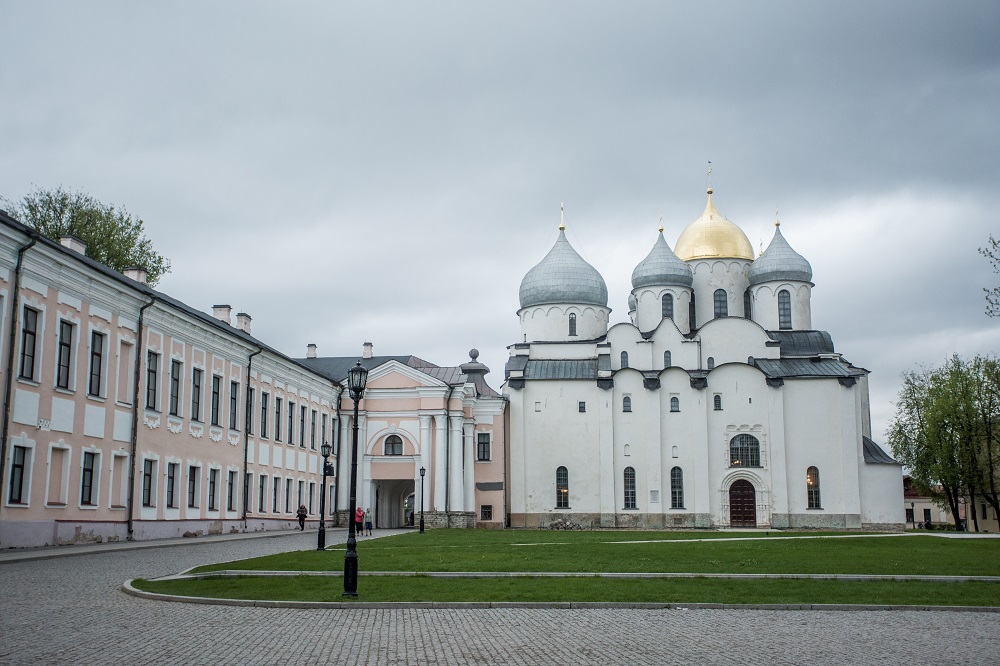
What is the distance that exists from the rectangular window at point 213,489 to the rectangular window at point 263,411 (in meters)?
5.05

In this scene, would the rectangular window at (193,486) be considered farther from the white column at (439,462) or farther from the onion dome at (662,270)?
the onion dome at (662,270)

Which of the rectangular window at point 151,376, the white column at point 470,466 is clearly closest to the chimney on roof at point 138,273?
the rectangular window at point 151,376

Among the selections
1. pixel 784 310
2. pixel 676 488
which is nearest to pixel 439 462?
pixel 676 488

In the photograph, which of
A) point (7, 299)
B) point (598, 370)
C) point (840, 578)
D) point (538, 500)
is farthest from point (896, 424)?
point (7, 299)

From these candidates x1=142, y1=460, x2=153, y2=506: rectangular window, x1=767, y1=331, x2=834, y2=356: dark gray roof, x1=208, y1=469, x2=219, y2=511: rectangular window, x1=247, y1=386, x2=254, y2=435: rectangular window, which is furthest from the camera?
x1=767, y1=331, x2=834, y2=356: dark gray roof

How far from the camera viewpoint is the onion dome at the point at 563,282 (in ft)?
215

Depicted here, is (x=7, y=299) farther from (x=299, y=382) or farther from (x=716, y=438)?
(x=716, y=438)

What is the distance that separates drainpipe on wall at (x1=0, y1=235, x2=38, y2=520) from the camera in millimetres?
25016

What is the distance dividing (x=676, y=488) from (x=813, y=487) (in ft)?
25.7

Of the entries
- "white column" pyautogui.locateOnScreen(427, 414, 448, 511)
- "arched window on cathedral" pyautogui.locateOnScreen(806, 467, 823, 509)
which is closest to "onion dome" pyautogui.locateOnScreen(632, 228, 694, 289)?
"arched window on cathedral" pyautogui.locateOnScreen(806, 467, 823, 509)

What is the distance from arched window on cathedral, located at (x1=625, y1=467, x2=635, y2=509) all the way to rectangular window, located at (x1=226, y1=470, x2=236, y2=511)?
→ 26497 mm

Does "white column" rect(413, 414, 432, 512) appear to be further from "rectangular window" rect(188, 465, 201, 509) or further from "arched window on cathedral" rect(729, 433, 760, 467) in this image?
"rectangular window" rect(188, 465, 201, 509)

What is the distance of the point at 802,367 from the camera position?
59656 millimetres

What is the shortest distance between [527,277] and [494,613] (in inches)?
2121
